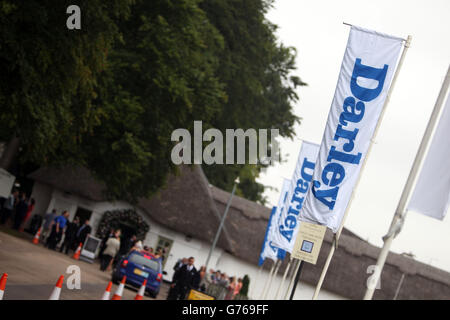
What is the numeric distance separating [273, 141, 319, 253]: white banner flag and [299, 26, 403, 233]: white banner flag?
7.40 m

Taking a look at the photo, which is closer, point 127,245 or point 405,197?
point 405,197

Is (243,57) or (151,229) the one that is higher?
(243,57)

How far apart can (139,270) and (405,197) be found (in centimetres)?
1794

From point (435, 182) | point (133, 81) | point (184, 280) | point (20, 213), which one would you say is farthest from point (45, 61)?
point (20, 213)

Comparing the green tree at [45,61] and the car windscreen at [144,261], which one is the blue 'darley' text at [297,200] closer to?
the car windscreen at [144,261]

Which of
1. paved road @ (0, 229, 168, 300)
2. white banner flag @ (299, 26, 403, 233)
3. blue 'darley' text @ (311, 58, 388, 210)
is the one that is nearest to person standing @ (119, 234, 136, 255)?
paved road @ (0, 229, 168, 300)

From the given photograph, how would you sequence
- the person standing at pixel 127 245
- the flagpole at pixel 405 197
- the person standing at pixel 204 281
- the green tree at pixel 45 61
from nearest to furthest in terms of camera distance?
the flagpole at pixel 405 197, the green tree at pixel 45 61, the person standing at pixel 204 281, the person standing at pixel 127 245

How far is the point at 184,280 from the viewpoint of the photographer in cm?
2647

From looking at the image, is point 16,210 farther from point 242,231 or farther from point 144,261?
point 242,231

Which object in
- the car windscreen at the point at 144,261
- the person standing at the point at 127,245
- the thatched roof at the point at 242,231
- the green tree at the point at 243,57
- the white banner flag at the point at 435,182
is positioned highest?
the green tree at the point at 243,57

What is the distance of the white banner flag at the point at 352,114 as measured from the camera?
46.6 ft

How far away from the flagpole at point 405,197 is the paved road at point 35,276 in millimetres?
6841

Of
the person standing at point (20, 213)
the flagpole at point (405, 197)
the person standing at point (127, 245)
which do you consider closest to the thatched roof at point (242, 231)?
the person standing at point (127, 245)

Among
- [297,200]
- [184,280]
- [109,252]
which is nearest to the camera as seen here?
[297,200]
